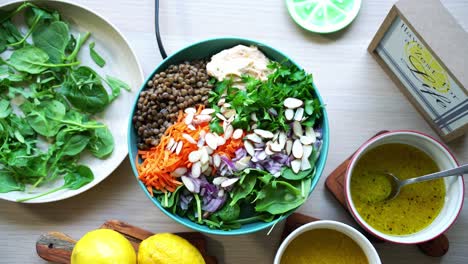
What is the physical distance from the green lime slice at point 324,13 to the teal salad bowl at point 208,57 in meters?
0.16

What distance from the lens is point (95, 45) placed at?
1.07 m

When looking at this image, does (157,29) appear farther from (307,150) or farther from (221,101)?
(307,150)

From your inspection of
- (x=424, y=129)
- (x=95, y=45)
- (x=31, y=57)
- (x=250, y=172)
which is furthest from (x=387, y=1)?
(x=31, y=57)

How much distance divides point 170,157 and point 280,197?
0.71 ft

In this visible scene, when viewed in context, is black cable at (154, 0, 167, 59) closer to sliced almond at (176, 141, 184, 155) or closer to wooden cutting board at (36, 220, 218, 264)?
sliced almond at (176, 141, 184, 155)

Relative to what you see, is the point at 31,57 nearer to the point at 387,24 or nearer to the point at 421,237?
the point at 387,24

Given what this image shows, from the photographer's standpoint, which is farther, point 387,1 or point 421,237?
point 387,1

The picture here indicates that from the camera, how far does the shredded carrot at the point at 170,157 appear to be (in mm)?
897

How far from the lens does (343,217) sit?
3.42ft

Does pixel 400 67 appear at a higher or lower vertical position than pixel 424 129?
higher

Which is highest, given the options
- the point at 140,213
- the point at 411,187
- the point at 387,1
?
the point at 387,1

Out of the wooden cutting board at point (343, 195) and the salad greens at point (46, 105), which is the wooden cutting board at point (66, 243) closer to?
the salad greens at point (46, 105)

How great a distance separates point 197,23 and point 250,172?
1.26 ft

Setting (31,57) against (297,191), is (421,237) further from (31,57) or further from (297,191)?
(31,57)
